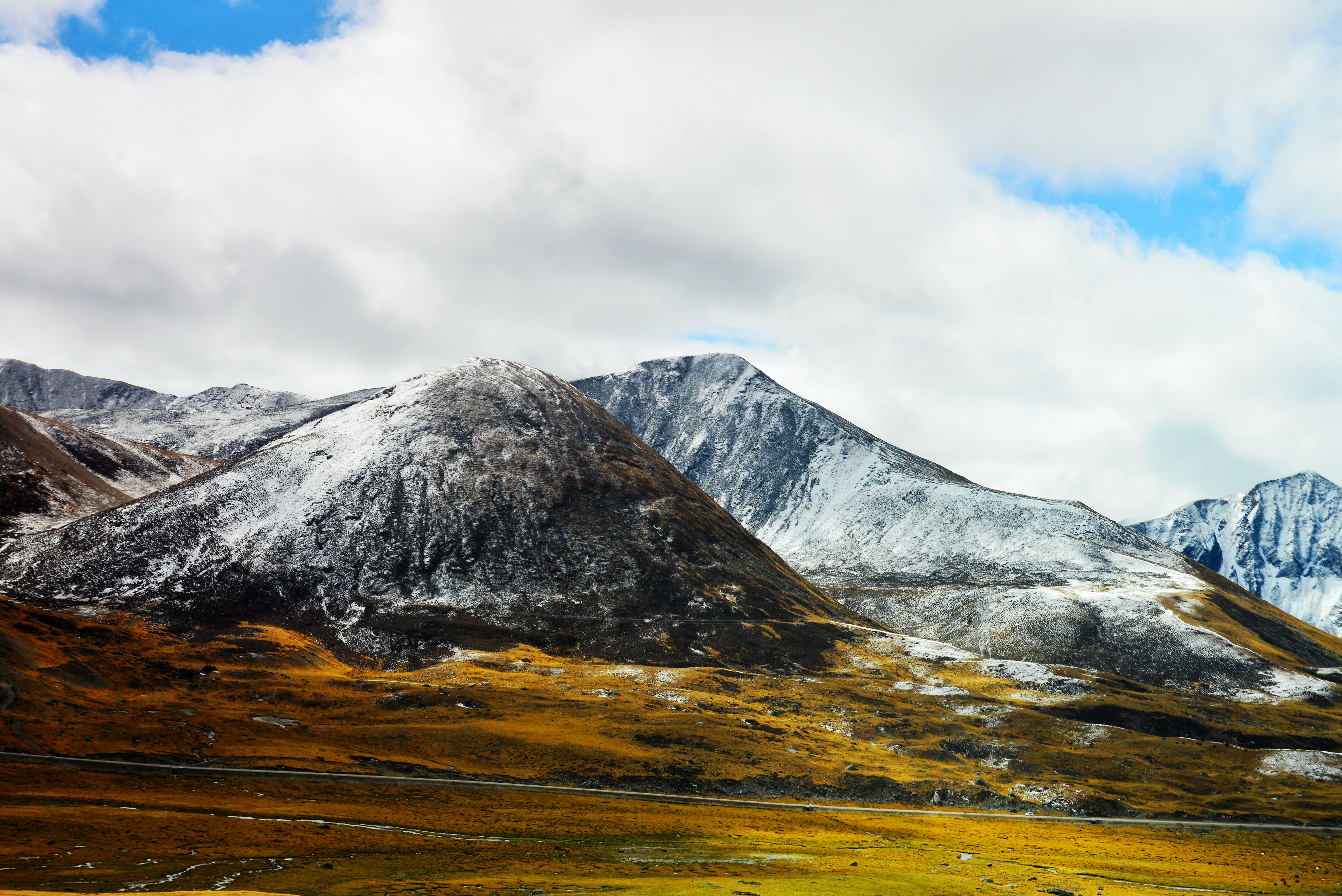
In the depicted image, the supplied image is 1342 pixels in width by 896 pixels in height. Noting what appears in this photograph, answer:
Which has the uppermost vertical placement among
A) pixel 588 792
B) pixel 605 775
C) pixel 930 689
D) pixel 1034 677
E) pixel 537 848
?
pixel 1034 677

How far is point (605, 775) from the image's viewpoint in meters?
108

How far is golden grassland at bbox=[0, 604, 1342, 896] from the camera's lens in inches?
2376

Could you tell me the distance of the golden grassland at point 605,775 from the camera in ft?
198

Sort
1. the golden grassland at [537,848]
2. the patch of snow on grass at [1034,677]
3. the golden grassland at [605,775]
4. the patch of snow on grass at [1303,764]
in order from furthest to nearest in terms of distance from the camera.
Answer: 1. the patch of snow on grass at [1034,677]
2. the patch of snow on grass at [1303,764]
3. the golden grassland at [605,775]
4. the golden grassland at [537,848]

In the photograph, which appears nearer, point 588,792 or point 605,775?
point 588,792

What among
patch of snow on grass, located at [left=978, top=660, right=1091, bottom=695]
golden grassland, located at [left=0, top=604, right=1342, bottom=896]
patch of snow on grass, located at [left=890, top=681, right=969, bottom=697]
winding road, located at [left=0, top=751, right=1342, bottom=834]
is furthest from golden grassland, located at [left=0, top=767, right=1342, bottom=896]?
patch of snow on grass, located at [left=978, top=660, right=1091, bottom=695]

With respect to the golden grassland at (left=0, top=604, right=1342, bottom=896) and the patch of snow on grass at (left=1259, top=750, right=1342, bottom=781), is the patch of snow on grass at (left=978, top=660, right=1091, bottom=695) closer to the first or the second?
the golden grassland at (left=0, top=604, right=1342, bottom=896)

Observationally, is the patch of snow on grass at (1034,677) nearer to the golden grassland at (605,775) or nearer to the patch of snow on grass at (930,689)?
the golden grassland at (605,775)

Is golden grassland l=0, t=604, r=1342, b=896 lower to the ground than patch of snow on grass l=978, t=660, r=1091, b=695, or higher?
lower

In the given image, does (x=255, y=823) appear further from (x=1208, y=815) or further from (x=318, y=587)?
(x=318, y=587)

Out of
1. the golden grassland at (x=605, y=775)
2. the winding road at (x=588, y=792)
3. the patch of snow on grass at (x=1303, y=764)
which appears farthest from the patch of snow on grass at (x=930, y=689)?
the winding road at (x=588, y=792)

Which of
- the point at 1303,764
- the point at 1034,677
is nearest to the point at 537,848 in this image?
the point at 1303,764

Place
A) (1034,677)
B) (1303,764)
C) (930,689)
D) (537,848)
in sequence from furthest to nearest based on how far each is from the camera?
(1034,677) → (930,689) → (1303,764) → (537,848)

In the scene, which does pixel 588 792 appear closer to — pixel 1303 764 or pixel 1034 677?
pixel 1034 677
